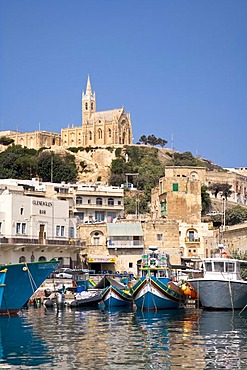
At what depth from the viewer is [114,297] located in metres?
42.8

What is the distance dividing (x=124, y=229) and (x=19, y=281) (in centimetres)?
2512

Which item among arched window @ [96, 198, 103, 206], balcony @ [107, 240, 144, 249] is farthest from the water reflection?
arched window @ [96, 198, 103, 206]

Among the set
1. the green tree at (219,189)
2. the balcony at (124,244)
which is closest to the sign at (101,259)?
the balcony at (124,244)

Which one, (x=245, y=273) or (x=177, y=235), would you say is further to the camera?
(x=177, y=235)

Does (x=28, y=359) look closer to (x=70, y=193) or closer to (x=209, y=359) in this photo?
(x=209, y=359)

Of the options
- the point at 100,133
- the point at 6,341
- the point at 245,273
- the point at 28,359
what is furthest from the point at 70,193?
the point at 100,133

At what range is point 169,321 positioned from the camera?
3447 cm

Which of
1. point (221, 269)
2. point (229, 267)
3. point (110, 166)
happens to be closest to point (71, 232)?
point (221, 269)

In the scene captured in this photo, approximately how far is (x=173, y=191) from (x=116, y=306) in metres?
31.3

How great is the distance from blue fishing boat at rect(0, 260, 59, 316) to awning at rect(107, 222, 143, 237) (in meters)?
23.0

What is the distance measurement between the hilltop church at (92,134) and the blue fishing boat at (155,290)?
85885mm

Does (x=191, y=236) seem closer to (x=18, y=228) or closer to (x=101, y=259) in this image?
(x=101, y=259)

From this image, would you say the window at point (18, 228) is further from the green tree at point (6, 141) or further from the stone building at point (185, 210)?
the green tree at point (6, 141)

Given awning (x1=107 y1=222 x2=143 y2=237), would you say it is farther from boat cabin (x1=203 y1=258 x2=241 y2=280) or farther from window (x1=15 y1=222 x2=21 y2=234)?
boat cabin (x1=203 y1=258 x2=241 y2=280)
